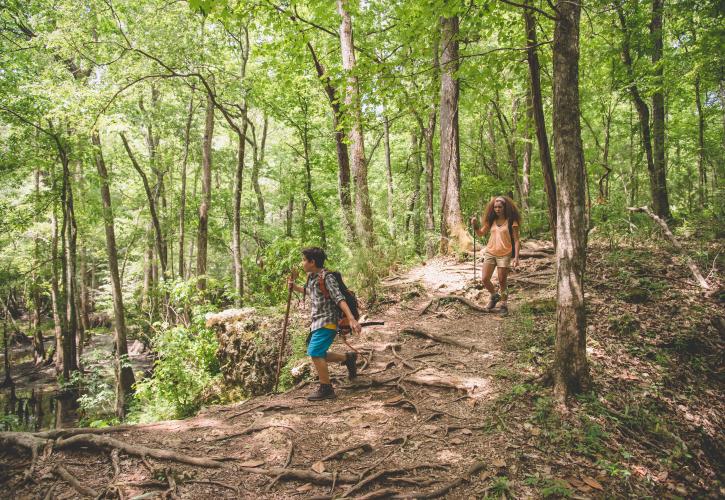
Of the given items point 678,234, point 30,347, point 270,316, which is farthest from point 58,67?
point 30,347

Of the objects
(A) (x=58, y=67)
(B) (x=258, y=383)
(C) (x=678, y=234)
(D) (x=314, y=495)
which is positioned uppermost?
(A) (x=58, y=67)

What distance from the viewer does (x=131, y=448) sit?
12.1 ft

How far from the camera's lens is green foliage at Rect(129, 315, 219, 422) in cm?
815

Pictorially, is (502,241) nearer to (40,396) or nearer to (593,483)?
(593,483)

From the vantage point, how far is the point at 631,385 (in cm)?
432

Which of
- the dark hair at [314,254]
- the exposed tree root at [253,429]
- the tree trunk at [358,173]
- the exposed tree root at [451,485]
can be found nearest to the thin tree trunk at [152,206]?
the tree trunk at [358,173]

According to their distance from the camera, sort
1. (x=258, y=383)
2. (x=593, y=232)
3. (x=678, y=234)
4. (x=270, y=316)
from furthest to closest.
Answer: (x=593, y=232) < (x=678, y=234) < (x=270, y=316) < (x=258, y=383)

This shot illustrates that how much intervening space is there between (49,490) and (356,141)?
339 inches

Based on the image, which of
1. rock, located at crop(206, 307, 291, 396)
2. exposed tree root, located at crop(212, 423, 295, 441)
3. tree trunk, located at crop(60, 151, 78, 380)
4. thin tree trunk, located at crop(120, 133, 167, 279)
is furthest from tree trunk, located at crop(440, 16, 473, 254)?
tree trunk, located at crop(60, 151, 78, 380)

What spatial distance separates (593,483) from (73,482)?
14.4ft

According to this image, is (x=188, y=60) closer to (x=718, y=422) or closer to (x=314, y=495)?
(x=314, y=495)

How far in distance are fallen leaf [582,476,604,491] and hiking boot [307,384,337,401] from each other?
2986mm

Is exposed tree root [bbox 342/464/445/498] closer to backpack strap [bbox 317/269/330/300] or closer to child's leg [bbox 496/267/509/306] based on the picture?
backpack strap [bbox 317/269/330/300]

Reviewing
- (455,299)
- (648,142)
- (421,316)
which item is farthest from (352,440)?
(648,142)
